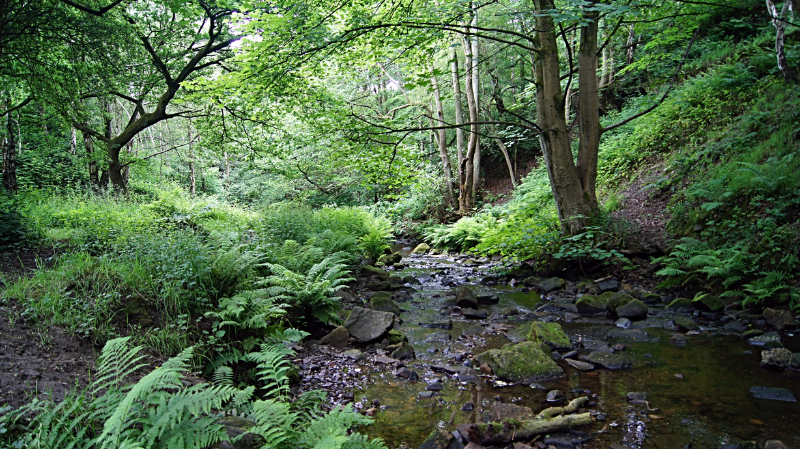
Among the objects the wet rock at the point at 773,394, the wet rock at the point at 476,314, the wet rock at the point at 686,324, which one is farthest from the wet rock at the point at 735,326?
the wet rock at the point at 476,314

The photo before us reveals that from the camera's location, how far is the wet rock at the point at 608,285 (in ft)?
24.8

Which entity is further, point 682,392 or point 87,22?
point 87,22

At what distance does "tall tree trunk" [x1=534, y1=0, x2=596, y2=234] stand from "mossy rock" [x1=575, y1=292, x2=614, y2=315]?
6.90 feet

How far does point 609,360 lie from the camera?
469cm

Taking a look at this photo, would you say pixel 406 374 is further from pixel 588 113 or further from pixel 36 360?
pixel 588 113

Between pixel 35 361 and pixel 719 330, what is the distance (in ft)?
24.5

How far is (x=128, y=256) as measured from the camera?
5.42 metres

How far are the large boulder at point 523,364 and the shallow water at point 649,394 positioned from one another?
0.14 metres

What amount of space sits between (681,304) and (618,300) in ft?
2.96

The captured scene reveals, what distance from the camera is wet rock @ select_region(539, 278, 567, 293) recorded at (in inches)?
321

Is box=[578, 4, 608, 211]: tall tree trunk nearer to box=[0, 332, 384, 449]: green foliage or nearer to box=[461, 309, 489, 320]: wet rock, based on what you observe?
box=[461, 309, 489, 320]: wet rock

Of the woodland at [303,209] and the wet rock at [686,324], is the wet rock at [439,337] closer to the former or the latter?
the woodland at [303,209]

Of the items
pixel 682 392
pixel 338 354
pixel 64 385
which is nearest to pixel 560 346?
pixel 682 392

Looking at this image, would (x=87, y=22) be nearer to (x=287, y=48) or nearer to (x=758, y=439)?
(x=287, y=48)
